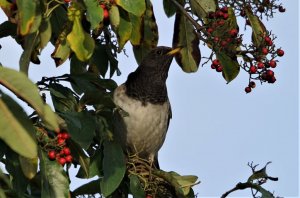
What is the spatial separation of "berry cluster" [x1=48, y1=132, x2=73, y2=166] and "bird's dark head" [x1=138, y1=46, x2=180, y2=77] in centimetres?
281

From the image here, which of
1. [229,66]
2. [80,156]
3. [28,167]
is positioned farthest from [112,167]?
[229,66]

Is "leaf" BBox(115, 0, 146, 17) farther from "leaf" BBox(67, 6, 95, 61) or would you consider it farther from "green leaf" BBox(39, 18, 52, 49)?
"green leaf" BBox(39, 18, 52, 49)

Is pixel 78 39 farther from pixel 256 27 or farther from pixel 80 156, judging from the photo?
pixel 256 27

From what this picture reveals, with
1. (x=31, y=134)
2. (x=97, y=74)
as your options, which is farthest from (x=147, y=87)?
(x=31, y=134)

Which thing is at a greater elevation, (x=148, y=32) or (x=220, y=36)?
(x=148, y=32)

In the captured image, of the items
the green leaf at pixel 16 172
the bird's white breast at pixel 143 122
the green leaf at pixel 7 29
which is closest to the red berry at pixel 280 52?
the green leaf at pixel 16 172

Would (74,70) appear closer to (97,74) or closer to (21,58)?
(97,74)

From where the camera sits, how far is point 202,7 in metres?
4.47

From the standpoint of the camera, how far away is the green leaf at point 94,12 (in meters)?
3.19

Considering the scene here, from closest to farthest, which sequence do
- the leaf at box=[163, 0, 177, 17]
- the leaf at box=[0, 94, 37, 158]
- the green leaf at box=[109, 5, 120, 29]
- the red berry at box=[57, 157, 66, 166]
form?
1. the leaf at box=[0, 94, 37, 158]
2. the green leaf at box=[109, 5, 120, 29]
3. the red berry at box=[57, 157, 66, 166]
4. the leaf at box=[163, 0, 177, 17]

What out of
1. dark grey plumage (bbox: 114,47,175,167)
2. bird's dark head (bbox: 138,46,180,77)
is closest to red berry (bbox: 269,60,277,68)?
dark grey plumage (bbox: 114,47,175,167)

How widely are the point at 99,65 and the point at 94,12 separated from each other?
1537 mm

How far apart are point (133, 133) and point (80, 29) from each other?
8.57 feet

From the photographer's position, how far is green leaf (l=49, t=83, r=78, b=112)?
4082 mm
